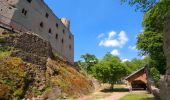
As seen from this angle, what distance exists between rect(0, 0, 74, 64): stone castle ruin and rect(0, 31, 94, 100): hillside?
5139 mm

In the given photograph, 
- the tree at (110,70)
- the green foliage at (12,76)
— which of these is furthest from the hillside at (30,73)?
the tree at (110,70)

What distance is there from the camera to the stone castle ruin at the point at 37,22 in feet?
128

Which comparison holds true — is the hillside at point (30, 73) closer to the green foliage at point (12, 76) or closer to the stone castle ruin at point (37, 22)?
the green foliage at point (12, 76)

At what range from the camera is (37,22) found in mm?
47375

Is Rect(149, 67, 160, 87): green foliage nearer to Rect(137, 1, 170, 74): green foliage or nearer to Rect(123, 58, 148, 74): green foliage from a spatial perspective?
Rect(137, 1, 170, 74): green foliage

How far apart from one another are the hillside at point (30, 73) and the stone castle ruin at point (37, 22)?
5139 mm

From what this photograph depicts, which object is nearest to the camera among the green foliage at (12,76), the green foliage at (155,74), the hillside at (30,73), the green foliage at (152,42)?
the green foliage at (12,76)

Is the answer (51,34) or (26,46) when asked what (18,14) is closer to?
(26,46)

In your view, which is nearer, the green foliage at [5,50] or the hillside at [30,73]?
the hillside at [30,73]

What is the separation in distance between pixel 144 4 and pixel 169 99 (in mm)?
11079

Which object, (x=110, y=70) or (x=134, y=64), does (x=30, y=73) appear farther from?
(x=134, y=64)

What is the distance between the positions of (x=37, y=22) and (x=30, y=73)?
70.7 ft

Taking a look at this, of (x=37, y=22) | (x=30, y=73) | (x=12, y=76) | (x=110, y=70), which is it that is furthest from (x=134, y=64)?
(x=12, y=76)

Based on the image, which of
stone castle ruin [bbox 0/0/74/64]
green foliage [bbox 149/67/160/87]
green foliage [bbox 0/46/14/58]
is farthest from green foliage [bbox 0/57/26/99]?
green foliage [bbox 149/67/160/87]
